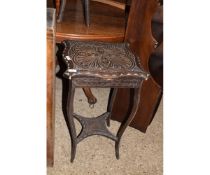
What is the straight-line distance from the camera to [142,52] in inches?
66.2

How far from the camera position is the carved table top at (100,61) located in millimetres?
1324

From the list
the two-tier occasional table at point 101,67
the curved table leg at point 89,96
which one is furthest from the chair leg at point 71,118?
the curved table leg at point 89,96

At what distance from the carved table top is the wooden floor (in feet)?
0.34

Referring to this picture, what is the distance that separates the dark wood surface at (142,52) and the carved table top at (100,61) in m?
0.13

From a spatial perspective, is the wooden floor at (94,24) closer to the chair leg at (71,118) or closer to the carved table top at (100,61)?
the carved table top at (100,61)

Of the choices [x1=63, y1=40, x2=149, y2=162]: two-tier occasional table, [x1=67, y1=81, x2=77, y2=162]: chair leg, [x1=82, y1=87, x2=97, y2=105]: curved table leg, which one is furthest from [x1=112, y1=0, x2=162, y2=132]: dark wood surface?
[x1=67, y1=81, x2=77, y2=162]: chair leg

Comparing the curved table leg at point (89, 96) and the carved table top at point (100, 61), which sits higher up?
the carved table top at point (100, 61)

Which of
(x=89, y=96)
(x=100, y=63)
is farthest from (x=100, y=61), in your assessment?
(x=89, y=96)

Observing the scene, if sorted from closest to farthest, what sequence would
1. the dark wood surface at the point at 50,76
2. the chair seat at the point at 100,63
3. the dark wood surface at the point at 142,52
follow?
the dark wood surface at the point at 50,76
the chair seat at the point at 100,63
the dark wood surface at the point at 142,52
